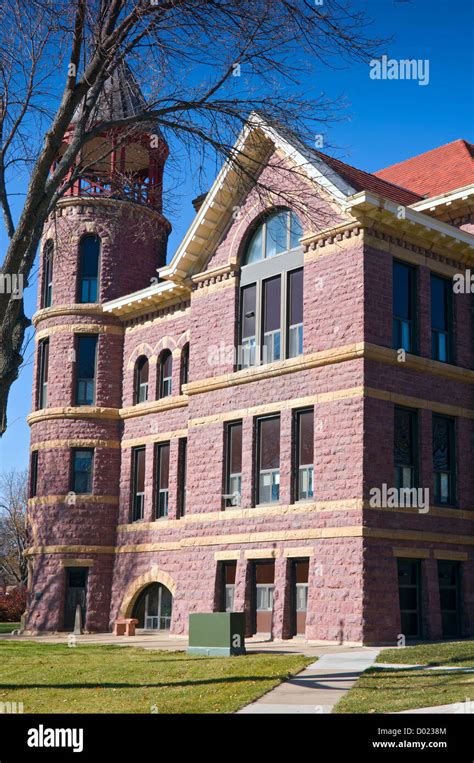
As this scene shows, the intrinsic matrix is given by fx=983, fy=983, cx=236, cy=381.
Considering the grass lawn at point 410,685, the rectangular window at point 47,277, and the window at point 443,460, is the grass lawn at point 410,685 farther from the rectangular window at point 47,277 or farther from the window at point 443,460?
the rectangular window at point 47,277

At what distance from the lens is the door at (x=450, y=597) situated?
2230cm

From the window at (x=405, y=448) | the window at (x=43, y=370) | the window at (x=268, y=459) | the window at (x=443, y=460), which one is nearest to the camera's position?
the window at (x=405, y=448)

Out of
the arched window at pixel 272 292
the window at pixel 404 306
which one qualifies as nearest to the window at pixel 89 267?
the arched window at pixel 272 292

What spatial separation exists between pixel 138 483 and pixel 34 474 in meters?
3.73

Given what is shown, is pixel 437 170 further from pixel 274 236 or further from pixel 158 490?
pixel 158 490

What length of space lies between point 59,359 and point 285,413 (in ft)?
34.1

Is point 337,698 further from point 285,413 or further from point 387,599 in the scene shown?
point 285,413

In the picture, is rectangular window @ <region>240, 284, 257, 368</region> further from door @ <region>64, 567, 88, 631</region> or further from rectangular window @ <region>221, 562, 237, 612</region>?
door @ <region>64, 567, 88, 631</region>

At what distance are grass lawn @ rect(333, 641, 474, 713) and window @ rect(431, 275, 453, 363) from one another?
8.11 m

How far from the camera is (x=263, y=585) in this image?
75.9ft

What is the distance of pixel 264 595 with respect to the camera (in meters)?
23.0

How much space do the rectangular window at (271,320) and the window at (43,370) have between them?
9696 mm
